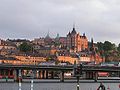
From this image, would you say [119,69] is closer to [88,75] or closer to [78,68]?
[88,75]

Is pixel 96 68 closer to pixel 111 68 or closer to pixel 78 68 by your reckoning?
pixel 111 68

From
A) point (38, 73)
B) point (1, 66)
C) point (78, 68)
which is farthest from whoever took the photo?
point (38, 73)

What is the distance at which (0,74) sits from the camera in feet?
609

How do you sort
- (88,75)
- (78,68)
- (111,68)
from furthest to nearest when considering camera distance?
(88,75)
(111,68)
(78,68)

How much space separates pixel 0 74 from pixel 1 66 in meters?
55.5

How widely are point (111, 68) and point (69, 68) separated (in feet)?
44.7

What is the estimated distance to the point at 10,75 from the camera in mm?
184625

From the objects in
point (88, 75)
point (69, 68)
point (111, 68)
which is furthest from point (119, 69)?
point (88, 75)

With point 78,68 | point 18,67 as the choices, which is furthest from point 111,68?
point 78,68

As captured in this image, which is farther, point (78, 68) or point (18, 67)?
point (18, 67)

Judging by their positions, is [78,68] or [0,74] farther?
[0,74]

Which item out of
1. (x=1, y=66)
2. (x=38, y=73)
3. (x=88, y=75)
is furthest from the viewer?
(x=38, y=73)

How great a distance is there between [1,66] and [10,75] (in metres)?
54.2

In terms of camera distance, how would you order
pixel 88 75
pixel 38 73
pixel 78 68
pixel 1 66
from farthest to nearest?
pixel 38 73, pixel 88 75, pixel 1 66, pixel 78 68
